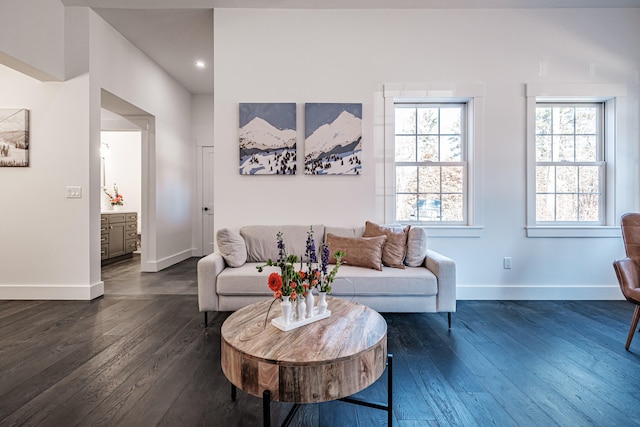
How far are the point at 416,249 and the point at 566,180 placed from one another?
204 centimetres

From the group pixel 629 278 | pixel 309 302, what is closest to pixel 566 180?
pixel 629 278

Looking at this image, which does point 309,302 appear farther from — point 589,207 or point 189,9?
point 589,207

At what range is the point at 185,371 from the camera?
1.84 meters

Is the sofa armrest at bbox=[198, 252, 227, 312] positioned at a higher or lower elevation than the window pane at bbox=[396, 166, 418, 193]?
lower

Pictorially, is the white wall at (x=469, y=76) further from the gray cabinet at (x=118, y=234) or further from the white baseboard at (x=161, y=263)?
the gray cabinet at (x=118, y=234)

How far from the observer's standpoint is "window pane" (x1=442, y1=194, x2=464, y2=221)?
336 cm

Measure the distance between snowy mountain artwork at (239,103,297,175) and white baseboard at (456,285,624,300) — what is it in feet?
7.49

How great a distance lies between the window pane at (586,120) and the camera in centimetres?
334

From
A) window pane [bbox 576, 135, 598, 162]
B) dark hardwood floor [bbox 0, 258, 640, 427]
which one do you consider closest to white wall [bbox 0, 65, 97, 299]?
dark hardwood floor [bbox 0, 258, 640, 427]

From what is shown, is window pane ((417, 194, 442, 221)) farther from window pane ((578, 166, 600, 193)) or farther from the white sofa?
window pane ((578, 166, 600, 193))

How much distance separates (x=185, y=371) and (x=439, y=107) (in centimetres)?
337

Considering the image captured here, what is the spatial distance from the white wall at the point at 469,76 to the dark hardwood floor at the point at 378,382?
52 centimetres

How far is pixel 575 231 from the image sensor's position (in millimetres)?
3205

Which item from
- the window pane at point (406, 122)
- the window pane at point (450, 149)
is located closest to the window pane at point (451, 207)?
the window pane at point (450, 149)
